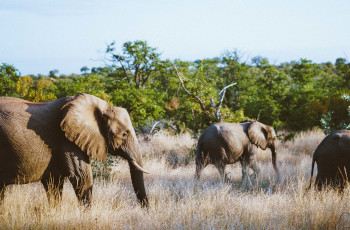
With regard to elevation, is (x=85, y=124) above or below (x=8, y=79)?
below

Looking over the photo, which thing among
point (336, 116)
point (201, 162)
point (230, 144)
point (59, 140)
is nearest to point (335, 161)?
point (230, 144)

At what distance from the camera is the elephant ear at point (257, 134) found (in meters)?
7.50

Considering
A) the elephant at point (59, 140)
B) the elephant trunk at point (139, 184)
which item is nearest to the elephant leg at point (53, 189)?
the elephant at point (59, 140)

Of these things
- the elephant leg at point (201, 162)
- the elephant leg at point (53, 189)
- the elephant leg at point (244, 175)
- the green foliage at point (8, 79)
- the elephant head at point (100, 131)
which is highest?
the green foliage at point (8, 79)

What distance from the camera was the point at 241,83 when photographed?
1950cm

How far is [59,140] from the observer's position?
13.6 ft

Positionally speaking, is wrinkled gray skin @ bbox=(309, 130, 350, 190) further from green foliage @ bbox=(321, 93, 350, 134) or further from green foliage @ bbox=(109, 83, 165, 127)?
green foliage @ bbox=(109, 83, 165, 127)

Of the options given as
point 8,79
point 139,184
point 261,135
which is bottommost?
point 139,184

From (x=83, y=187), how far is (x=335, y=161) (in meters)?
4.14

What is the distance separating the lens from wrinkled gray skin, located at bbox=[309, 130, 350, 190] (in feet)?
17.0

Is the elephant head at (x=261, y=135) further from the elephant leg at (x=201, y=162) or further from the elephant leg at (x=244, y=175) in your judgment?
the elephant leg at (x=201, y=162)

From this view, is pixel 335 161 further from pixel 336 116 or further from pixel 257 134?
pixel 336 116

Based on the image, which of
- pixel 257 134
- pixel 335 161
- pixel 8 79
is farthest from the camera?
pixel 8 79

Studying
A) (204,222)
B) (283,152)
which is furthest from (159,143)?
(204,222)
